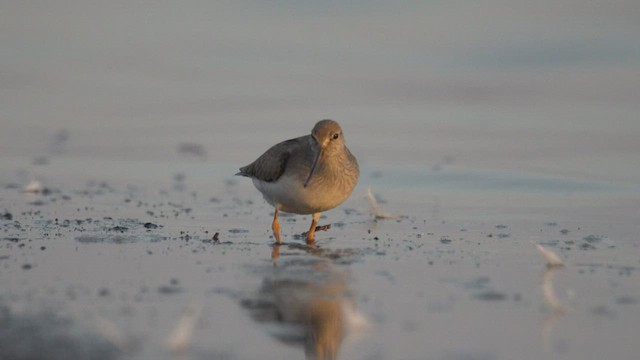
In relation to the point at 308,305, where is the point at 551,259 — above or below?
above

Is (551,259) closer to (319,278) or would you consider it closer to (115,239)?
(319,278)

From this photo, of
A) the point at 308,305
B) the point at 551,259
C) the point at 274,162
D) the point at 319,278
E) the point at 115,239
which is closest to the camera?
the point at 308,305

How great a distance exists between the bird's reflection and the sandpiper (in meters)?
1.39

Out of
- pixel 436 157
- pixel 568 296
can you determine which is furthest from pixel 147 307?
pixel 436 157

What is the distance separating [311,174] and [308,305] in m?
3.03

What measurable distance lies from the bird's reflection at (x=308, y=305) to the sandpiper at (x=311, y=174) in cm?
139

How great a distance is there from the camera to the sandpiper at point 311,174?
30.0 ft

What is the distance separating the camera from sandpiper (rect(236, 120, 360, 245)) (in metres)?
9.14

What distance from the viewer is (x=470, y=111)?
671 inches

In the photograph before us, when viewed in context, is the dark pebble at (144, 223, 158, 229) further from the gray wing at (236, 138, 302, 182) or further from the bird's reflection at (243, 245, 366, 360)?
the bird's reflection at (243, 245, 366, 360)

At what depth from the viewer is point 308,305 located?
624cm

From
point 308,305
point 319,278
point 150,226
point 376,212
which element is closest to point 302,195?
point 376,212

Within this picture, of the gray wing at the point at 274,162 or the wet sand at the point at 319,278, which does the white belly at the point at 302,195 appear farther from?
the wet sand at the point at 319,278

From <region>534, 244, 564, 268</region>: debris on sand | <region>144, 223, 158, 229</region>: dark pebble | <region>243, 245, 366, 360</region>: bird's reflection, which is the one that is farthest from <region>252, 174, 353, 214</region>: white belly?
<region>534, 244, 564, 268</region>: debris on sand
